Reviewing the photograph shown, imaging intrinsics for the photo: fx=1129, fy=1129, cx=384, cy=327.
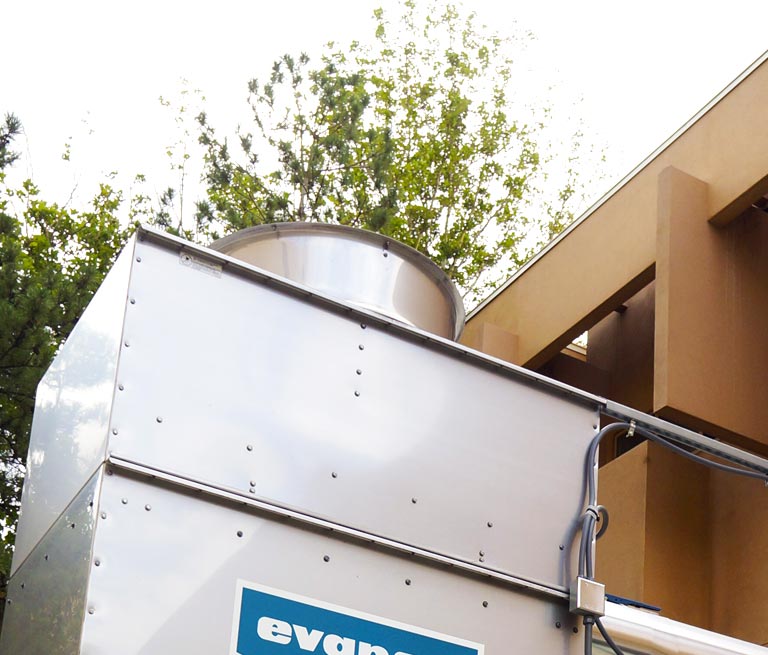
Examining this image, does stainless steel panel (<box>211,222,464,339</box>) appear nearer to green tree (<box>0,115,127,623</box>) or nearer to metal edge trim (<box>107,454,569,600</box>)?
metal edge trim (<box>107,454,569,600</box>)

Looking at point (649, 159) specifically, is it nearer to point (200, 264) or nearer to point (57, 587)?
point (200, 264)

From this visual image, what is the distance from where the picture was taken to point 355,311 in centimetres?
421

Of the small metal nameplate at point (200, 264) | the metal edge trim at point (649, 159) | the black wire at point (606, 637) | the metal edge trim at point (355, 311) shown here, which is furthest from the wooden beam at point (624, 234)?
the small metal nameplate at point (200, 264)

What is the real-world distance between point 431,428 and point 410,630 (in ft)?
2.45

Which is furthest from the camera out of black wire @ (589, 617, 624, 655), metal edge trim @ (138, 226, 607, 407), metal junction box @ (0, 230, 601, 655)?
black wire @ (589, 617, 624, 655)

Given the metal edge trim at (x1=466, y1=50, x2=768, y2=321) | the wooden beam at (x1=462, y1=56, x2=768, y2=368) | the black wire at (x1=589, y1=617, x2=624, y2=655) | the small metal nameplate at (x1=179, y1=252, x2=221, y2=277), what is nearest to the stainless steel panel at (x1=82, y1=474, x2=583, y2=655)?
the black wire at (x1=589, y1=617, x2=624, y2=655)

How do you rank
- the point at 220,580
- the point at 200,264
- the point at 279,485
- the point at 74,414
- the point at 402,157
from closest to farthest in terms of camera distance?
the point at 220,580 → the point at 279,485 → the point at 200,264 → the point at 74,414 → the point at 402,157

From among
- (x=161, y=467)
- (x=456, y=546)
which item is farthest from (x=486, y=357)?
(x=161, y=467)

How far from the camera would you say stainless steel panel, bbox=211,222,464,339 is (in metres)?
5.16

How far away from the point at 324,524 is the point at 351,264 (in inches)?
66.4

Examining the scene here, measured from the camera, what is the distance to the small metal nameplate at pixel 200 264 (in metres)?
3.91

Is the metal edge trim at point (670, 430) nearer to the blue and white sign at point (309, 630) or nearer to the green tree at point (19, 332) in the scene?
the blue and white sign at point (309, 630)

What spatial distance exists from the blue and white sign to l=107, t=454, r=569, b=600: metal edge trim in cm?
25

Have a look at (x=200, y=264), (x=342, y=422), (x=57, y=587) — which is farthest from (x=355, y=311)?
(x=57, y=587)
